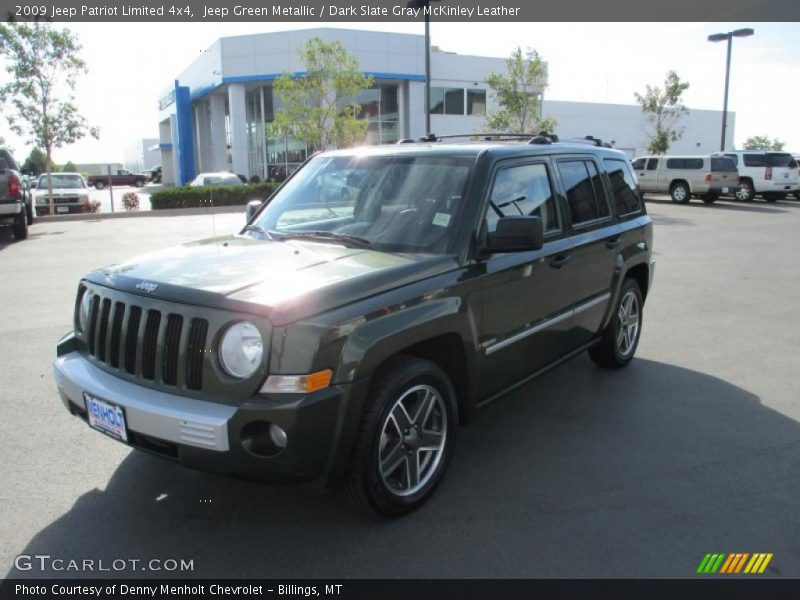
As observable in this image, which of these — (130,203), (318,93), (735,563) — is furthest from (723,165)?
(735,563)

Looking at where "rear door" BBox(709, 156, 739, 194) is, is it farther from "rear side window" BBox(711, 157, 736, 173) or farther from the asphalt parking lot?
the asphalt parking lot

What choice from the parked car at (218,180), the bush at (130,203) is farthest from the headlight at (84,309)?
the parked car at (218,180)

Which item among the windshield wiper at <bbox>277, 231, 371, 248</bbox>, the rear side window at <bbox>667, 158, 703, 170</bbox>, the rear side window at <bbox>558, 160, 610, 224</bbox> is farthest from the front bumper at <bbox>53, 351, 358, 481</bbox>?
the rear side window at <bbox>667, 158, 703, 170</bbox>

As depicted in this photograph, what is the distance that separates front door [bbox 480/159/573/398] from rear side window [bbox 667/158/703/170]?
25.2 metres

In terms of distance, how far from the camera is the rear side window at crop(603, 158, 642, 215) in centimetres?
550

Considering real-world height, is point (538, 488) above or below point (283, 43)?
below

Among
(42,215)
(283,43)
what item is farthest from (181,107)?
(42,215)

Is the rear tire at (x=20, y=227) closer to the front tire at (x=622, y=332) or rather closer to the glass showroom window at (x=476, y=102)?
the front tire at (x=622, y=332)

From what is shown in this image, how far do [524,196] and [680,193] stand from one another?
85.0ft

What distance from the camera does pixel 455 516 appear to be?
3424 mm

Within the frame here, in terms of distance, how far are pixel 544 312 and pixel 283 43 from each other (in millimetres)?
38461

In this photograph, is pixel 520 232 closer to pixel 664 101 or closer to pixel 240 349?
pixel 240 349
